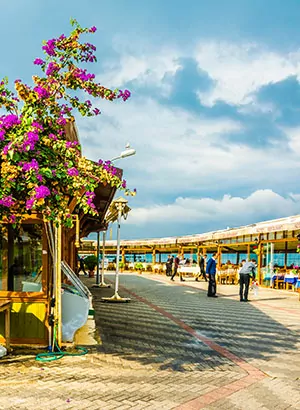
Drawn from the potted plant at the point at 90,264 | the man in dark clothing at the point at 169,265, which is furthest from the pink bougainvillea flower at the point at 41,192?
the man in dark clothing at the point at 169,265

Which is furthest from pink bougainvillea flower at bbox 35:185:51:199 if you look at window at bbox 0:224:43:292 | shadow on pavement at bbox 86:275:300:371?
shadow on pavement at bbox 86:275:300:371

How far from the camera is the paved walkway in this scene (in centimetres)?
450

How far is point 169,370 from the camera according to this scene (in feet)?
18.6

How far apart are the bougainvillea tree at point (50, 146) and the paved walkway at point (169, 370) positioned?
1.83 metres

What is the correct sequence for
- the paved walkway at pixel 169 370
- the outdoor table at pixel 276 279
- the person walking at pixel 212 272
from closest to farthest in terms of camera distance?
the paved walkway at pixel 169 370 < the person walking at pixel 212 272 < the outdoor table at pixel 276 279

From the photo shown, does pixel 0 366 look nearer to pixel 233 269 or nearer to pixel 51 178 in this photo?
pixel 51 178

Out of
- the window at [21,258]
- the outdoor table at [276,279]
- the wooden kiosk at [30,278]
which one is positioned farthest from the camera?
the outdoor table at [276,279]

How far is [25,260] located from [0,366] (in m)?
1.84

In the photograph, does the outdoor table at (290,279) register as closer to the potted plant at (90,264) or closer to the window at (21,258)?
the potted plant at (90,264)

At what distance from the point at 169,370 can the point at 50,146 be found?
307 cm

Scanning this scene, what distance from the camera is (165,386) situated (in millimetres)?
4980

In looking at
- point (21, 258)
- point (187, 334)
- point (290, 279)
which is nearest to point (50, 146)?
point (21, 258)

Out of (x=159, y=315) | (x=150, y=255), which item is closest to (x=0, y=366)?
(x=159, y=315)

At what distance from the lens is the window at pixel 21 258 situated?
6.93 meters
